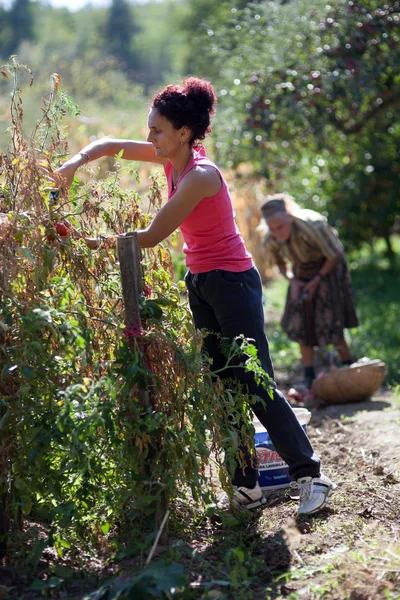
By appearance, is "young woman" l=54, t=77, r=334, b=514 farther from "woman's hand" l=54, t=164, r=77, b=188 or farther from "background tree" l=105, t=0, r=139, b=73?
"background tree" l=105, t=0, r=139, b=73

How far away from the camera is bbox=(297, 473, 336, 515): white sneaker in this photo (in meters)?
3.52

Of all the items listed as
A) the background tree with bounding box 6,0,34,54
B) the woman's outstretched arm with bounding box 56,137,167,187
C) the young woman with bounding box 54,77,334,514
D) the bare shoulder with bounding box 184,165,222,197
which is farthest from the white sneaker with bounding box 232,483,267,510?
the background tree with bounding box 6,0,34,54

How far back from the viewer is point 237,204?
11.9 metres

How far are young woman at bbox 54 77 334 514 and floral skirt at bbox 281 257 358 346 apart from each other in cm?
286

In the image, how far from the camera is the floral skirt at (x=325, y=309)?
6.39 metres

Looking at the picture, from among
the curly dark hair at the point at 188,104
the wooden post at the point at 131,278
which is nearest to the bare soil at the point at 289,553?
the wooden post at the point at 131,278

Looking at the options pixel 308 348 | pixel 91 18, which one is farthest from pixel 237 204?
pixel 91 18

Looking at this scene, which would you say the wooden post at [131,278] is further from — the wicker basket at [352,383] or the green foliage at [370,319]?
the green foliage at [370,319]

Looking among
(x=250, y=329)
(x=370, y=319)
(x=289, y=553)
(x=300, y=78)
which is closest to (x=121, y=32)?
(x=370, y=319)

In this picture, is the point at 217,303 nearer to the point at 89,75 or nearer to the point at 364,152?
the point at 364,152

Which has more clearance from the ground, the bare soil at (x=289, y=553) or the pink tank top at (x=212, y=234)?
the pink tank top at (x=212, y=234)

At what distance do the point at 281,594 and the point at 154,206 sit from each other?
71.5 inches

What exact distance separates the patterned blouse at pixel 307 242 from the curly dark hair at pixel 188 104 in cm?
271

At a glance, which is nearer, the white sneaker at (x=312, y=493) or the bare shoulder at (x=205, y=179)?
the bare shoulder at (x=205, y=179)
